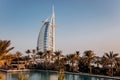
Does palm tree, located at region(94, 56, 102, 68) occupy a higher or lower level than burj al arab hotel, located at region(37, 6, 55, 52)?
lower

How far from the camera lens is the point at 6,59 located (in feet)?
65.9

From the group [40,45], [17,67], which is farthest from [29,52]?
[40,45]

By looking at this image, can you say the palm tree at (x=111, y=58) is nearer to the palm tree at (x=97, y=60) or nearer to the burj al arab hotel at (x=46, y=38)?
the palm tree at (x=97, y=60)

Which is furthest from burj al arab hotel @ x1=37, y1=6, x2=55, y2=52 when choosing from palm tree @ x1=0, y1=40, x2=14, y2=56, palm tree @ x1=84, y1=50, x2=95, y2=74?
palm tree @ x1=0, y1=40, x2=14, y2=56

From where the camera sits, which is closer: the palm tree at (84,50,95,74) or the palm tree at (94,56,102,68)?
the palm tree at (94,56,102,68)

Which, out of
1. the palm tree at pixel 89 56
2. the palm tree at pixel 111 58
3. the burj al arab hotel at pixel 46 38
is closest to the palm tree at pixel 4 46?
the palm tree at pixel 111 58

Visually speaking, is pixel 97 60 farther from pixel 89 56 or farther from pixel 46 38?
pixel 46 38

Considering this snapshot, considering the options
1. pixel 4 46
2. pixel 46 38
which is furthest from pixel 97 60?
pixel 46 38

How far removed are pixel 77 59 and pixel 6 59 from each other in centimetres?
4139

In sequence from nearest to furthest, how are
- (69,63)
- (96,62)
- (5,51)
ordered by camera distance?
1. (5,51)
2. (96,62)
3. (69,63)

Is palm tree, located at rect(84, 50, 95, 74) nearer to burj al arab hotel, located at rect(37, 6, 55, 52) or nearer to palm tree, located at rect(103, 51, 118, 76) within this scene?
palm tree, located at rect(103, 51, 118, 76)

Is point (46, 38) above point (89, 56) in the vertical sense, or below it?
above

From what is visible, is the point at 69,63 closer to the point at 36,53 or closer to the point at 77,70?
the point at 77,70

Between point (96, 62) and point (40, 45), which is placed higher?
point (40, 45)
